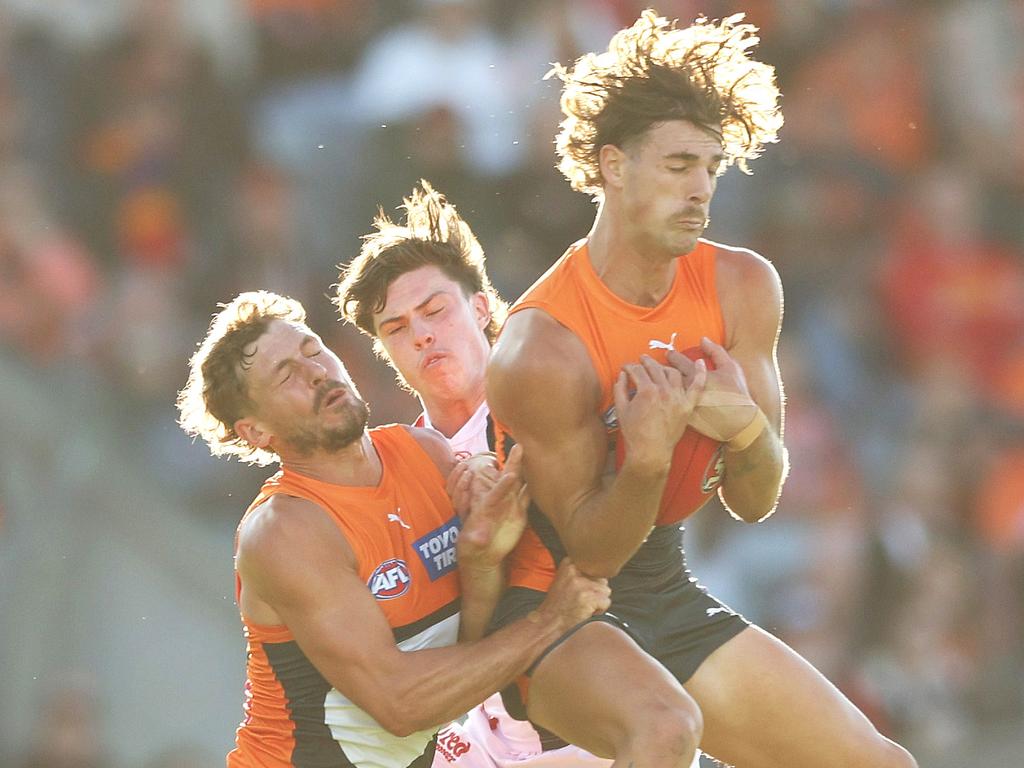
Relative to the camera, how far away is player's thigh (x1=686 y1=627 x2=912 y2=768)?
449 cm

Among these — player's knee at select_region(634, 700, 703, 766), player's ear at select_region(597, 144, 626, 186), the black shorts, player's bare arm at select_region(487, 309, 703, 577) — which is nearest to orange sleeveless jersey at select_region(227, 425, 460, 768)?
the black shorts

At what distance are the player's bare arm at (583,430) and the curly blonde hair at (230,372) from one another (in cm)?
81

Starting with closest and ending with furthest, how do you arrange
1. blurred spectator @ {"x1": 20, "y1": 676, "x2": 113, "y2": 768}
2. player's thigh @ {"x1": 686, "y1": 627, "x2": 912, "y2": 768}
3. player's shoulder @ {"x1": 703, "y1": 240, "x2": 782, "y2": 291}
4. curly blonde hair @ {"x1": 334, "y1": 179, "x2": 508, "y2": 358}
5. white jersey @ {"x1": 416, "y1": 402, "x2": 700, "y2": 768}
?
1. player's thigh @ {"x1": 686, "y1": 627, "x2": 912, "y2": 768}
2. player's shoulder @ {"x1": 703, "y1": 240, "x2": 782, "y2": 291}
3. white jersey @ {"x1": 416, "y1": 402, "x2": 700, "y2": 768}
4. curly blonde hair @ {"x1": 334, "y1": 179, "x2": 508, "y2": 358}
5. blurred spectator @ {"x1": 20, "y1": 676, "x2": 113, "y2": 768}

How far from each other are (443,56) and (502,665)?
5.30 metres

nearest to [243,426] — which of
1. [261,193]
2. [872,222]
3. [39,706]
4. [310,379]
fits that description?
[310,379]

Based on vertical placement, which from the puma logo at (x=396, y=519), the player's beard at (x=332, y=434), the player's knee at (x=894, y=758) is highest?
the player's beard at (x=332, y=434)

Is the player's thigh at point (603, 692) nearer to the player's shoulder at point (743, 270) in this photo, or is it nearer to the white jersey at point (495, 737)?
the white jersey at point (495, 737)

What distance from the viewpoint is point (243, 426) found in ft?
15.9

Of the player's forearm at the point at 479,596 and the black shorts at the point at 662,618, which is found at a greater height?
the player's forearm at the point at 479,596

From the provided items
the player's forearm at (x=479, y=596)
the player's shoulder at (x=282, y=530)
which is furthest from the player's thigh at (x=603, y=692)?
the player's shoulder at (x=282, y=530)

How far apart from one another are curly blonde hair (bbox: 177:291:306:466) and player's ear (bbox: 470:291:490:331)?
2.20 ft

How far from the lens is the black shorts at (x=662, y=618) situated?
4.57 meters

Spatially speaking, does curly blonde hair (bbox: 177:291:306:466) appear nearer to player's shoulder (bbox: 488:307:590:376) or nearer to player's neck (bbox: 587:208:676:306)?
player's shoulder (bbox: 488:307:590:376)

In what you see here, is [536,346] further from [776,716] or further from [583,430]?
[776,716]
